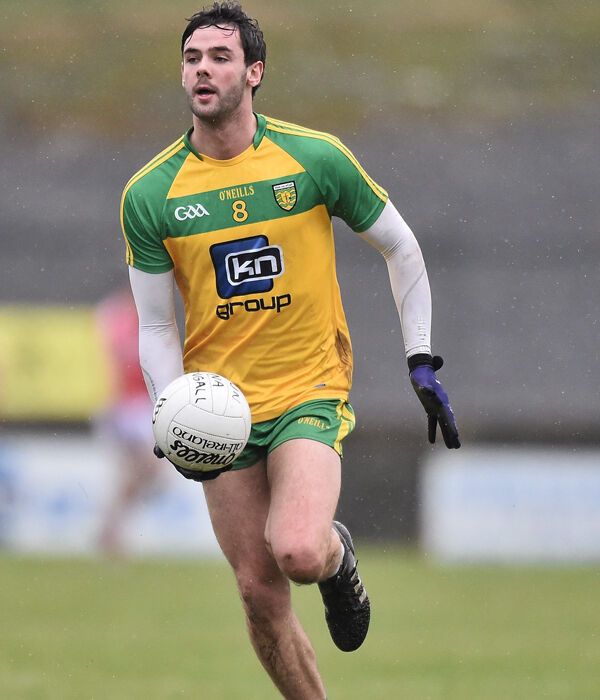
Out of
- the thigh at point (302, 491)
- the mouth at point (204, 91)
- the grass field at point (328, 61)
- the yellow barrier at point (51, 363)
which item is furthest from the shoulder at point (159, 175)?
the grass field at point (328, 61)

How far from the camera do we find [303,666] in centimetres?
549

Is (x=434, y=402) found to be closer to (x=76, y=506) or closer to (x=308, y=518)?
(x=308, y=518)

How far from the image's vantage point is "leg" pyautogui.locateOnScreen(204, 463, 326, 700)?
545 cm

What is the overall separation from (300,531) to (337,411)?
0.67m

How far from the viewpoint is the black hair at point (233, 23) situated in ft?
17.9

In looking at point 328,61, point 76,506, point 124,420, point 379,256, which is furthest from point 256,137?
Answer: point 328,61

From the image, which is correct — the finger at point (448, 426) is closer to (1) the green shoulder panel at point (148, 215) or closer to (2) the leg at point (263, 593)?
(2) the leg at point (263, 593)

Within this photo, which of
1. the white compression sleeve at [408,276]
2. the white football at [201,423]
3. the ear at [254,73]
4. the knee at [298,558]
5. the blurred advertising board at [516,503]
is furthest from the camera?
the blurred advertising board at [516,503]

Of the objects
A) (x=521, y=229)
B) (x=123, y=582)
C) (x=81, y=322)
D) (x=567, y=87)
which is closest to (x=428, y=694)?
(x=123, y=582)

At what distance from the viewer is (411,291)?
18.6ft

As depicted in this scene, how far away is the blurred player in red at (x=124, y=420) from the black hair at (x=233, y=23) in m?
7.50

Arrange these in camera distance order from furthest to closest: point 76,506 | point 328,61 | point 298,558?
point 328,61 → point 76,506 → point 298,558

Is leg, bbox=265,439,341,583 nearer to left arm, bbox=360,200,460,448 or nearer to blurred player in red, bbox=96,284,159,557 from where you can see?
left arm, bbox=360,200,460,448

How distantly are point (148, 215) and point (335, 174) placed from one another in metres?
0.75
